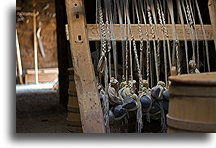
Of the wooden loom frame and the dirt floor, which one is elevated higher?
the wooden loom frame

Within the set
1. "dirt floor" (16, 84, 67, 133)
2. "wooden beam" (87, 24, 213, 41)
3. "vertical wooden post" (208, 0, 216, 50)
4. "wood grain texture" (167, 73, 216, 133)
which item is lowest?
"dirt floor" (16, 84, 67, 133)

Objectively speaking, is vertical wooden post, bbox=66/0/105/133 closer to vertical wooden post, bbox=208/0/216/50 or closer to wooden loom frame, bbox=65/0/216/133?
wooden loom frame, bbox=65/0/216/133

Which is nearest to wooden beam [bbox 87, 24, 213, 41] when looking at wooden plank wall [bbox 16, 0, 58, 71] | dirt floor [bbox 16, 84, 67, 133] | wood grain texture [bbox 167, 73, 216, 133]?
wood grain texture [bbox 167, 73, 216, 133]

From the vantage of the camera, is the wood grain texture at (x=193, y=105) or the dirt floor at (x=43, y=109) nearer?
the wood grain texture at (x=193, y=105)

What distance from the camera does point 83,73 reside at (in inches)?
50.8

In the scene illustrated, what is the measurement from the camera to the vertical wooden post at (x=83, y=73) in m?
1.24

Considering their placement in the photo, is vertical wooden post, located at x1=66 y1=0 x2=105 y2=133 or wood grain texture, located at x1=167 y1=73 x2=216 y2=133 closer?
wood grain texture, located at x1=167 y1=73 x2=216 y2=133

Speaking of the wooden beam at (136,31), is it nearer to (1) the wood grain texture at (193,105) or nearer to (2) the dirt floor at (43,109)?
(1) the wood grain texture at (193,105)

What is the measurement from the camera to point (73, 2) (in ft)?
4.40

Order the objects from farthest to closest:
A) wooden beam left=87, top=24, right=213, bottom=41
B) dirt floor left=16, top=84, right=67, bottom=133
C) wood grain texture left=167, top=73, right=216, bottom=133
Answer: dirt floor left=16, top=84, right=67, bottom=133
wooden beam left=87, top=24, right=213, bottom=41
wood grain texture left=167, top=73, right=216, bottom=133

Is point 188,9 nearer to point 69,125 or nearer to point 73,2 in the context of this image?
point 73,2

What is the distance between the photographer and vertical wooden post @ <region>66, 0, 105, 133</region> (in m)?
1.24

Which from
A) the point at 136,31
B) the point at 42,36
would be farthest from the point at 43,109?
the point at 42,36

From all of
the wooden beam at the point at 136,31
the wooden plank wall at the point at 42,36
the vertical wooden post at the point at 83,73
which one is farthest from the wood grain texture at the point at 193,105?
the wooden plank wall at the point at 42,36
